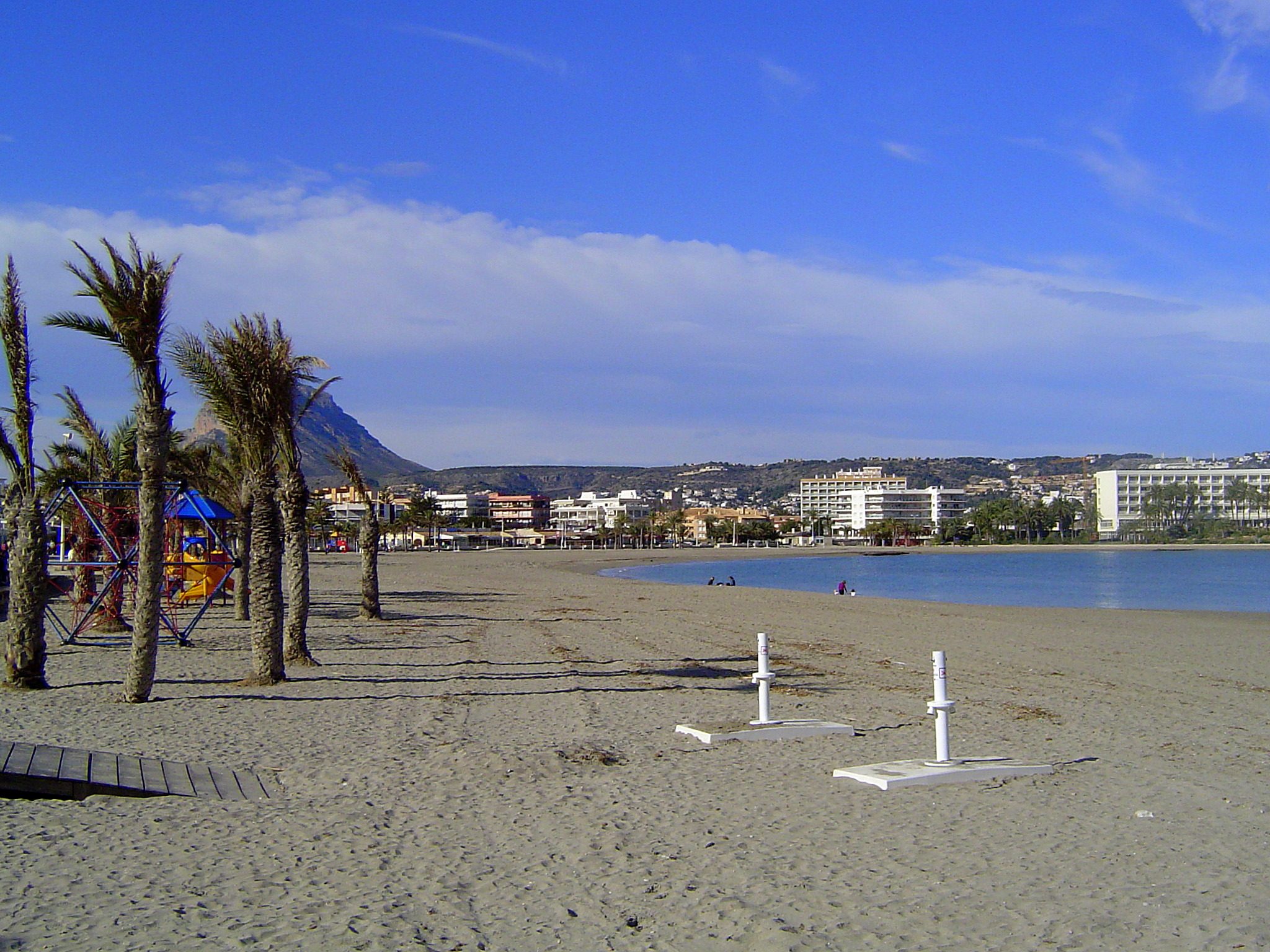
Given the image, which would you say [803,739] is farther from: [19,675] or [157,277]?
[19,675]

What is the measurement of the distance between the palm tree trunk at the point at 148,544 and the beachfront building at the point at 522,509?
562 feet

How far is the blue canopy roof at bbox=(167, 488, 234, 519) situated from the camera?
18609 mm

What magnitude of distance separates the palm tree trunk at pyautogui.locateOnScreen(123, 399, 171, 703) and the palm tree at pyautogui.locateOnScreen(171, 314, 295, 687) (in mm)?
1446

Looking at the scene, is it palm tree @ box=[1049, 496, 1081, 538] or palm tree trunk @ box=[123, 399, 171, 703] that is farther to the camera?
palm tree @ box=[1049, 496, 1081, 538]

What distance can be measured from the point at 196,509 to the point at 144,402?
819 cm

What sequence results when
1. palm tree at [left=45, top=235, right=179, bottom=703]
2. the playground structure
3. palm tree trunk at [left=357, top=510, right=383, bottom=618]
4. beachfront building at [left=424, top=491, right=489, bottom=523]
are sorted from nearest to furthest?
palm tree at [left=45, top=235, right=179, bottom=703] < the playground structure < palm tree trunk at [left=357, top=510, right=383, bottom=618] < beachfront building at [left=424, top=491, right=489, bottom=523]

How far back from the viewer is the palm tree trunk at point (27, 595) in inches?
456

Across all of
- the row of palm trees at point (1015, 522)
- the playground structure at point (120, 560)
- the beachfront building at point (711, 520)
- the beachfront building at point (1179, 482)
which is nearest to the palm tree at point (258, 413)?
the playground structure at point (120, 560)

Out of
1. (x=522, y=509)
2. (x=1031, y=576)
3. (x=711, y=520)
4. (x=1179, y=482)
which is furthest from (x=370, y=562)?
(x=522, y=509)

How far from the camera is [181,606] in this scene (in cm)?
2497

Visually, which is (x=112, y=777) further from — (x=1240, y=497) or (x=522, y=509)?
(x=522, y=509)

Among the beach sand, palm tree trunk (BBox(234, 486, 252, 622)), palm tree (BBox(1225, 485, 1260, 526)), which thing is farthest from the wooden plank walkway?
palm tree (BBox(1225, 485, 1260, 526))

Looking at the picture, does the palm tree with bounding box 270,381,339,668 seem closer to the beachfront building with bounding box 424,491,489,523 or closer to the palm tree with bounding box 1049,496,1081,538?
the palm tree with bounding box 1049,496,1081,538

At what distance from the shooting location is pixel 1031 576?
6488 cm
